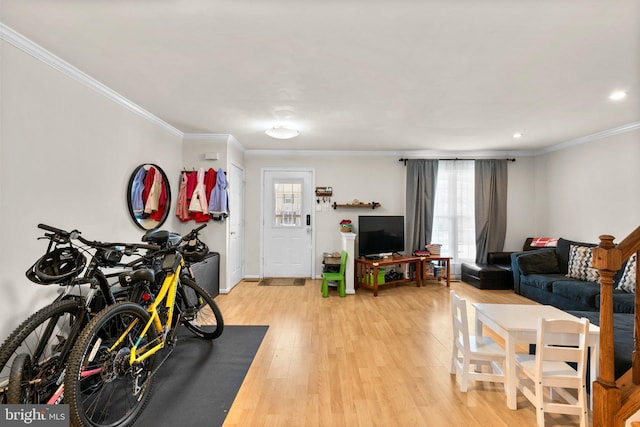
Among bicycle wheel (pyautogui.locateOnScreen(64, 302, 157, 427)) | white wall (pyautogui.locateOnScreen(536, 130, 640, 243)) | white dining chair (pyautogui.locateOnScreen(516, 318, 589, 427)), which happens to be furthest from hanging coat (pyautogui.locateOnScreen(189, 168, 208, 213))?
white wall (pyautogui.locateOnScreen(536, 130, 640, 243))

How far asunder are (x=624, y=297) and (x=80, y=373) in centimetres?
480

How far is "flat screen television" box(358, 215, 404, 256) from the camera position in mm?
5285

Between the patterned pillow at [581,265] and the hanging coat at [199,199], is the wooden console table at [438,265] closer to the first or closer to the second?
the patterned pillow at [581,265]

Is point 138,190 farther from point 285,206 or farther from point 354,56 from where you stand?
point 354,56

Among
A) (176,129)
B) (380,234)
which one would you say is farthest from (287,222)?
(176,129)

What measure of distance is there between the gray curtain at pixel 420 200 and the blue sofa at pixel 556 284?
149cm

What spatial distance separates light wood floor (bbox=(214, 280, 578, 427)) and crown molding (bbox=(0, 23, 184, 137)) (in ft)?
8.71

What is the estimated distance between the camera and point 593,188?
460 centimetres

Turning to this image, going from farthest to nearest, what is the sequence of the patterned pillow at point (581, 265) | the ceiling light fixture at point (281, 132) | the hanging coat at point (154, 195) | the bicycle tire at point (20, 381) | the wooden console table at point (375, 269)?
1. the wooden console table at point (375, 269)
2. the patterned pillow at point (581, 265)
3. the ceiling light fixture at point (281, 132)
4. the hanging coat at point (154, 195)
5. the bicycle tire at point (20, 381)

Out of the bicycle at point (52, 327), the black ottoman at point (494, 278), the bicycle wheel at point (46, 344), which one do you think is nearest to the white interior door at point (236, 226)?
the bicycle at point (52, 327)

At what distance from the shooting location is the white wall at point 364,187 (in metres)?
5.76

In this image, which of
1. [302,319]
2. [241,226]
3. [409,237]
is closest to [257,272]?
[241,226]

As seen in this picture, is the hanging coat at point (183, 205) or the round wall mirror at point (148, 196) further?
the hanging coat at point (183, 205)

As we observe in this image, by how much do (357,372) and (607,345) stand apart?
1.59 metres
